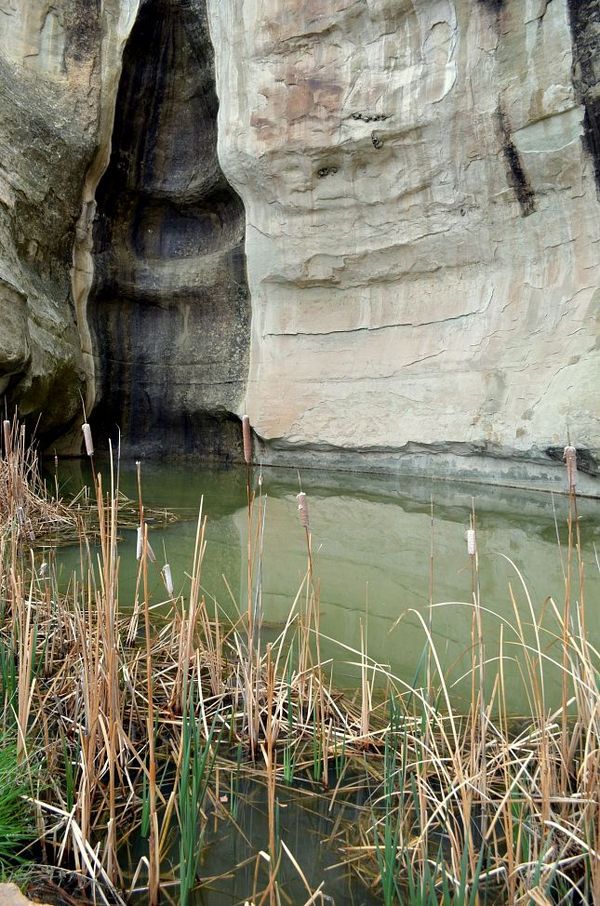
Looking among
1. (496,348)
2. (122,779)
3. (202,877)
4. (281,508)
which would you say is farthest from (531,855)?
(496,348)

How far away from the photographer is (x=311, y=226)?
22.6 ft

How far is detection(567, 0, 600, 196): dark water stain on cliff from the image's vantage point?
485 cm

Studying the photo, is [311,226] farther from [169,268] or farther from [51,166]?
[51,166]

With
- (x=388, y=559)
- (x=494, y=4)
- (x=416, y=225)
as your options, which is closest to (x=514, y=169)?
(x=416, y=225)

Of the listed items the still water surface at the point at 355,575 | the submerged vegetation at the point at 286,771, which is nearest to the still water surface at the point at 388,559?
Result: the still water surface at the point at 355,575

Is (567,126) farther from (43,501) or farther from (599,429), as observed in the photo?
(43,501)

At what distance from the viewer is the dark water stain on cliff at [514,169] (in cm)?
549

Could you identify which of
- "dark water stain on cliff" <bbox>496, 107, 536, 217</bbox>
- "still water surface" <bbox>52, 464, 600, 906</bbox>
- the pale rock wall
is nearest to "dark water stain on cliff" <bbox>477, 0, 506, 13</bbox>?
the pale rock wall

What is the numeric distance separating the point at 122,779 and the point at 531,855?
66 cm

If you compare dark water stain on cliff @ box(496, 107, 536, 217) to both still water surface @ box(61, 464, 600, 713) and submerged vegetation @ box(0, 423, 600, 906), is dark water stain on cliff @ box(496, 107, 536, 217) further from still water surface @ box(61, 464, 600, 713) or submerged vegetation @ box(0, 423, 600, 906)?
submerged vegetation @ box(0, 423, 600, 906)

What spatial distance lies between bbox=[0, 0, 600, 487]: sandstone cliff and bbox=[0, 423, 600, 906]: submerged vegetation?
4.06 m

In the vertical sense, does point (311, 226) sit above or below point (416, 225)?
above

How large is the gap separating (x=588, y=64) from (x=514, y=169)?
86 centimetres

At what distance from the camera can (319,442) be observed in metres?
7.05
